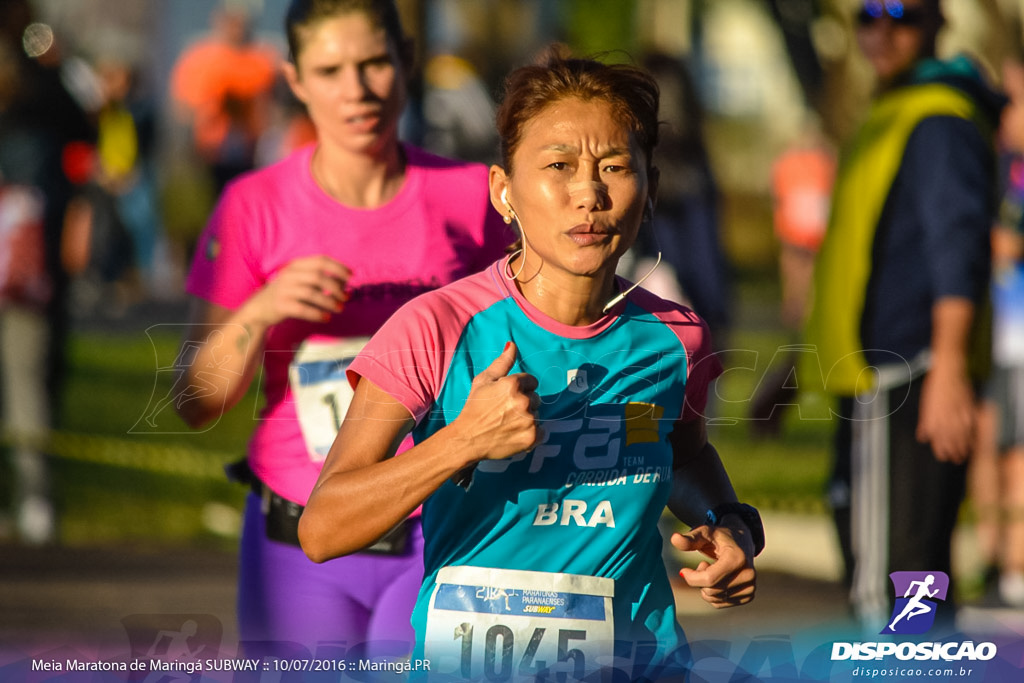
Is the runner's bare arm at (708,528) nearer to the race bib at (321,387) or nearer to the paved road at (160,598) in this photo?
the race bib at (321,387)

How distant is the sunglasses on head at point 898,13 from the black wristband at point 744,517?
267 centimetres

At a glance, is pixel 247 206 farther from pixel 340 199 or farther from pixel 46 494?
pixel 46 494

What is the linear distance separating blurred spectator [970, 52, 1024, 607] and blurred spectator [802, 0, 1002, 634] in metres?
1.96

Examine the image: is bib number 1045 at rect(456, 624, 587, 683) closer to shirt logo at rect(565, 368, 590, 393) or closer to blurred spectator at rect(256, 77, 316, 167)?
shirt logo at rect(565, 368, 590, 393)

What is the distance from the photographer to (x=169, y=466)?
8688 millimetres

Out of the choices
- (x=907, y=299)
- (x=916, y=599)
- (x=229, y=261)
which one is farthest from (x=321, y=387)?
(x=907, y=299)

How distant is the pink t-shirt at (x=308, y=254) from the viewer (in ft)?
11.0

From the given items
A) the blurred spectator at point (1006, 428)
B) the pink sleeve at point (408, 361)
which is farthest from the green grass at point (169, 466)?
the pink sleeve at point (408, 361)

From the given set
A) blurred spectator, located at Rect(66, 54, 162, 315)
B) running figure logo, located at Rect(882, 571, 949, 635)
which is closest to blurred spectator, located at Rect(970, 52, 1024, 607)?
running figure logo, located at Rect(882, 571, 949, 635)

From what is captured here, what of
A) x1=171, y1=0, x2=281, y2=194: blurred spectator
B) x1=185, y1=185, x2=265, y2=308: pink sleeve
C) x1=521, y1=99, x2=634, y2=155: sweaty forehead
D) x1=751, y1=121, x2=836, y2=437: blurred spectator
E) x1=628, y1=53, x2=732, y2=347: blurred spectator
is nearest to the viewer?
x1=521, y1=99, x2=634, y2=155: sweaty forehead

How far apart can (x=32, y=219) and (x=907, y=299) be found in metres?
4.67

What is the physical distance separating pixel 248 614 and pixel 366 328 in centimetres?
79

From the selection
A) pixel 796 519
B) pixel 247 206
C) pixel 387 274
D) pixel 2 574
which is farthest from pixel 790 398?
pixel 2 574

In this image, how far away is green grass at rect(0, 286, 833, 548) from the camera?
7477 millimetres
